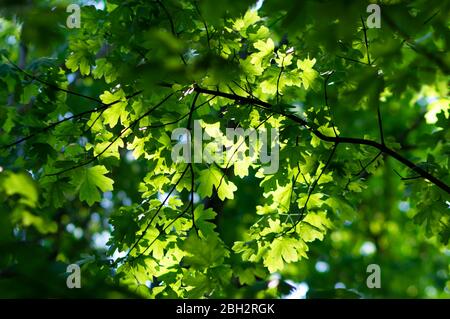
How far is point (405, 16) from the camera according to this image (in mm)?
1952

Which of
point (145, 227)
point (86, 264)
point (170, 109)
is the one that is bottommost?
point (86, 264)

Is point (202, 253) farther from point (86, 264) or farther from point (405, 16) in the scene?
point (86, 264)

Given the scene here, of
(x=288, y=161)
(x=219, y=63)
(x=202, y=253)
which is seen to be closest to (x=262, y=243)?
(x=288, y=161)

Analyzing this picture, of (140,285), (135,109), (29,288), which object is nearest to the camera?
(29,288)

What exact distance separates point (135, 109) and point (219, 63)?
175 centimetres

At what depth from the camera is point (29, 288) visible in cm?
161

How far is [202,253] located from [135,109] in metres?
1.63

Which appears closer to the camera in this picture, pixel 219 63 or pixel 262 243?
pixel 219 63

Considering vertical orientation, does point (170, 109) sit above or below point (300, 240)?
above

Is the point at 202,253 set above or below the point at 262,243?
below
